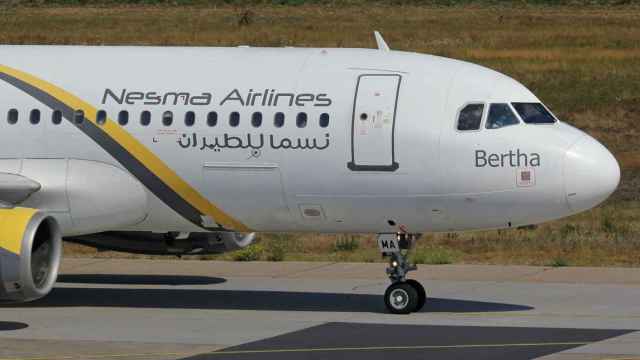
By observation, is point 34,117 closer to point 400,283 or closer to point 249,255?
point 400,283

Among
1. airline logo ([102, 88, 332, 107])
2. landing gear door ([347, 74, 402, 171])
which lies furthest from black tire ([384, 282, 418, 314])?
airline logo ([102, 88, 332, 107])

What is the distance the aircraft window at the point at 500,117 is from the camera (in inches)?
867

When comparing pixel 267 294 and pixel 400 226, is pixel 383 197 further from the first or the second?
pixel 267 294

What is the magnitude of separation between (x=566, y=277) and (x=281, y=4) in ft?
255

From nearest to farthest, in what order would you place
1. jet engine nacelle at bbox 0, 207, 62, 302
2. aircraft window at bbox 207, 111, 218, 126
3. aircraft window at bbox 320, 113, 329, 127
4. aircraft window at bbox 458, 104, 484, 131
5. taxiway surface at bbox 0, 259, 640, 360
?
taxiway surface at bbox 0, 259, 640, 360 < jet engine nacelle at bbox 0, 207, 62, 302 < aircraft window at bbox 458, 104, 484, 131 < aircraft window at bbox 320, 113, 329, 127 < aircraft window at bbox 207, 111, 218, 126

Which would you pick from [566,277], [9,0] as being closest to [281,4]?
[9,0]

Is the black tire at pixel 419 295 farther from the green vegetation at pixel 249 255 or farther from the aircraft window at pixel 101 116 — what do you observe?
the green vegetation at pixel 249 255

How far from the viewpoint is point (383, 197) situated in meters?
22.1

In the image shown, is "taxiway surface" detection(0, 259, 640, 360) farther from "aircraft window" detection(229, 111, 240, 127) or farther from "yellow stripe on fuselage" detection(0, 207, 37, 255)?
"aircraft window" detection(229, 111, 240, 127)

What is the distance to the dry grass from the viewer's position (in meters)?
30.7

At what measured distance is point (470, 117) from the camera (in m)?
22.1

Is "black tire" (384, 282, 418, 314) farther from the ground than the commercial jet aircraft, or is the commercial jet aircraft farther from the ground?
the commercial jet aircraft

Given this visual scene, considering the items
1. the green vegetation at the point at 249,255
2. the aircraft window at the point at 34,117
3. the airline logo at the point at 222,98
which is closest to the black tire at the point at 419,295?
the airline logo at the point at 222,98

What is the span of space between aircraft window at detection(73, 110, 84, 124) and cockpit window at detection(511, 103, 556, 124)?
5.51 metres
